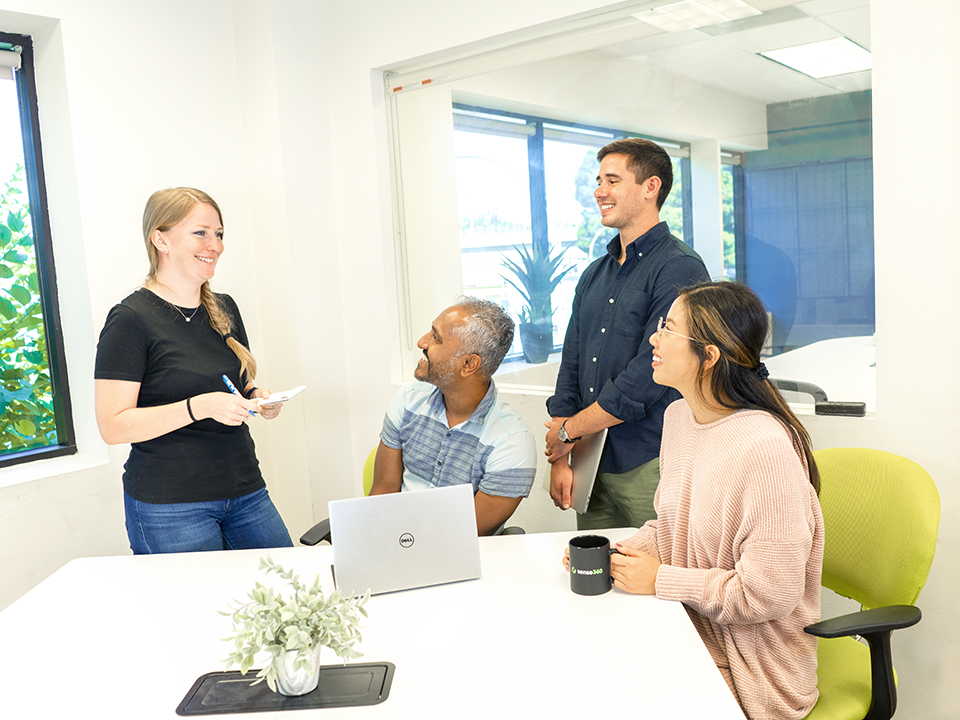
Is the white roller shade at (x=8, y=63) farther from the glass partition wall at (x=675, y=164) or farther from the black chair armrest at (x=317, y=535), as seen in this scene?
the black chair armrest at (x=317, y=535)

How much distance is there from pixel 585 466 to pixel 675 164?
1.14 metres

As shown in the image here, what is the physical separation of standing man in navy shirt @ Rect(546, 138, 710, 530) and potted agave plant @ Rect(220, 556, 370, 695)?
1.25 m

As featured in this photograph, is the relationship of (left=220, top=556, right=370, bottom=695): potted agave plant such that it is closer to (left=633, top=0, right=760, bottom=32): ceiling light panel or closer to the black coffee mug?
the black coffee mug

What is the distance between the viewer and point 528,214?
3160 millimetres

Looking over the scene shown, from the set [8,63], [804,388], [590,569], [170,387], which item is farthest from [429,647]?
[8,63]

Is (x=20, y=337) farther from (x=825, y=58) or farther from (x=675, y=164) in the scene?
(x=825, y=58)

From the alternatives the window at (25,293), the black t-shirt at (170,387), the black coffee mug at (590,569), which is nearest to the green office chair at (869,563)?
the black coffee mug at (590,569)

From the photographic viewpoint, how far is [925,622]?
223cm

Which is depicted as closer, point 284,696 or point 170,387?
point 284,696

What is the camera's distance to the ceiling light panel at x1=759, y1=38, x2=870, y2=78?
2.26 metres

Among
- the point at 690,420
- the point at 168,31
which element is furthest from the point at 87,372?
the point at 690,420

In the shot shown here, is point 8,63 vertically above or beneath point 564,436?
above

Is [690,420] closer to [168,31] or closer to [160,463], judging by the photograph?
[160,463]

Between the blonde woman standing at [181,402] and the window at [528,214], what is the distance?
1266mm
